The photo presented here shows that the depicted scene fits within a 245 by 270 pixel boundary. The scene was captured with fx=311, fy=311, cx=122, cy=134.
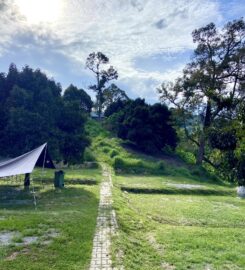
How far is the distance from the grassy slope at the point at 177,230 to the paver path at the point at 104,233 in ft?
0.77

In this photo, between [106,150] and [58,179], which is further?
[106,150]

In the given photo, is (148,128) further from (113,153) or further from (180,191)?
(180,191)

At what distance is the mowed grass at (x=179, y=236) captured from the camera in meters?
7.18

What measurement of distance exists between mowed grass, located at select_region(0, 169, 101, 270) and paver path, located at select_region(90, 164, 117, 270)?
0.58ft

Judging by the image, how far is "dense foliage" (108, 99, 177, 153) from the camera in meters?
34.0

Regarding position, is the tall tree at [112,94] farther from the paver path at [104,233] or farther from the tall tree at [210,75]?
the paver path at [104,233]

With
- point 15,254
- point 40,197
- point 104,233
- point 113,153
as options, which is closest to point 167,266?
point 104,233

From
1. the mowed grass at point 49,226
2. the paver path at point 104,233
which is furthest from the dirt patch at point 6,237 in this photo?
the paver path at point 104,233

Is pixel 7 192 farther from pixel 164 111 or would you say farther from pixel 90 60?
pixel 90 60

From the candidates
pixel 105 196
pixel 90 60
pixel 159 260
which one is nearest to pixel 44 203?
pixel 105 196

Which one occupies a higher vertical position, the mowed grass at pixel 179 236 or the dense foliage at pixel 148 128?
the dense foliage at pixel 148 128

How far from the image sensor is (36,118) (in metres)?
19.2

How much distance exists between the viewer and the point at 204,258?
24.2 feet

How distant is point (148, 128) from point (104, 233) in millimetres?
25393
